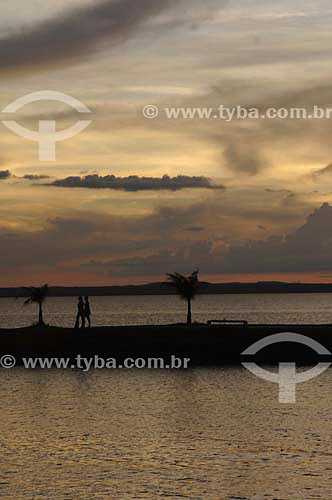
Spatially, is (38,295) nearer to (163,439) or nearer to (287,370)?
(287,370)

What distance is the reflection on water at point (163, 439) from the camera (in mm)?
27516

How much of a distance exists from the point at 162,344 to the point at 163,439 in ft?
88.3

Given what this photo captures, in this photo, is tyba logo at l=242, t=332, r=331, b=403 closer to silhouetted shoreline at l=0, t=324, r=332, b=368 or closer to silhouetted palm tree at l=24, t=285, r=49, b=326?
silhouetted shoreline at l=0, t=324, r=332, b=368

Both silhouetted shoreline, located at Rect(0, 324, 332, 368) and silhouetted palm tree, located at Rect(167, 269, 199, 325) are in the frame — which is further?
silhouetted palm tree, located at Rect(167, 269, 199, 325)

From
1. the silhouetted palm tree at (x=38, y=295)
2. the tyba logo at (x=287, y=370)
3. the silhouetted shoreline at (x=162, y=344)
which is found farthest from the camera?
the silhouetted palm tree at (x=38, y=295)

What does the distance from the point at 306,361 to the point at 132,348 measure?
13.0 metres

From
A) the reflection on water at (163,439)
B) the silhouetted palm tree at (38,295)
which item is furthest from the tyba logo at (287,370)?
the silhouetted palm tree at (38,295)

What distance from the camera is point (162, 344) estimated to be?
2445 inches

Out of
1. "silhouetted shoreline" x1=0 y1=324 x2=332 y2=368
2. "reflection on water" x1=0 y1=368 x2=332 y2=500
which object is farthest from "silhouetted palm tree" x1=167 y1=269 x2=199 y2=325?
"reflection on water" x1=0 y1=368 x2=332 y2=500

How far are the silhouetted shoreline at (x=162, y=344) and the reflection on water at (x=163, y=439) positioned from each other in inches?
272

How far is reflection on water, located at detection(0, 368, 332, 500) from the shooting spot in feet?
90.3

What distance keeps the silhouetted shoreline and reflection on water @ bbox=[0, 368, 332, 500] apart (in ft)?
22.7

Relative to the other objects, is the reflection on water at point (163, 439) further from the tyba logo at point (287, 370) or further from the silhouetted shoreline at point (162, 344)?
the silhouetted shoreline at point (162, 344)

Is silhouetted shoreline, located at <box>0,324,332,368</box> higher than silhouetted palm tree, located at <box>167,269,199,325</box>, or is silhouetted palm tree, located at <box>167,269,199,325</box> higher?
silhouetted palm tree, located at <box>167,269,199,325</box>
